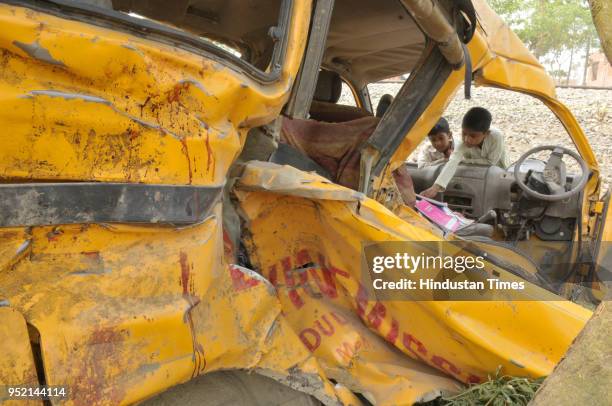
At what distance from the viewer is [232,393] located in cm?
175

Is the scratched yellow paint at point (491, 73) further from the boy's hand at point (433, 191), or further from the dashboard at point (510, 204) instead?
the boy's hand at point (433, 191)

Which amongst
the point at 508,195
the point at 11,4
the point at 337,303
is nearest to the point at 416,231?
the point at 337,303

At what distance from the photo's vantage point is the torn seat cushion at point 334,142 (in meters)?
2.99

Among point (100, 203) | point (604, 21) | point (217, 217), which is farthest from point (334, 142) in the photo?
point (604, 21)

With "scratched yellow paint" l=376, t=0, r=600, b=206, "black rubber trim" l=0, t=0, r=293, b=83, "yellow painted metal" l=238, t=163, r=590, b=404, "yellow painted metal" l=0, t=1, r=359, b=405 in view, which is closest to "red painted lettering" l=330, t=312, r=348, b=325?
"yellow painted metal" l=238, t=163, r=590, b=404

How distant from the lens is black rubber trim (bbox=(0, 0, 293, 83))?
1.24 metres

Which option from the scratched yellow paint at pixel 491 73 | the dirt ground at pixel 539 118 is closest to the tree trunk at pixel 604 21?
the scratched yellow paint at pixel 491 73

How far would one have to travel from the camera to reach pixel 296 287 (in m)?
2.25

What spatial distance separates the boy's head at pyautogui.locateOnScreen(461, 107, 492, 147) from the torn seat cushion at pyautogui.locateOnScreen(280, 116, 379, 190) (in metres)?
2.41

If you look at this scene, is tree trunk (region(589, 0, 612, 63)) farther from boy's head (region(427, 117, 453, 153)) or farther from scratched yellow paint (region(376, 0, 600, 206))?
boy's head (region(427, 117, 453, 153))

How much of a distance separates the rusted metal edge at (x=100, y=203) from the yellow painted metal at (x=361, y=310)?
529 mm

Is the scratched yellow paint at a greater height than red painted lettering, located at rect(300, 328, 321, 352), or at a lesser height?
greater

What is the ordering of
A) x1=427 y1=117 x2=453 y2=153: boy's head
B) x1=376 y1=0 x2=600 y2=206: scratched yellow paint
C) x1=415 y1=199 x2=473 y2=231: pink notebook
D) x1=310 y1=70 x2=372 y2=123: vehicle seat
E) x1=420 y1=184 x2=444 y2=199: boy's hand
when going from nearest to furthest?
x1=376 y1=0 x2=600 y2=206: scratched yellow paint < x1=310 y1=70 x2=372 y2=123: vehicle seat < x1=415 y1=199 x2=473 y2=231: pink notebook < x1=420 y1=184 x2=444 y2=199: boy's hand < x1=427 y1=117 x2=453 y2=153: boy's head

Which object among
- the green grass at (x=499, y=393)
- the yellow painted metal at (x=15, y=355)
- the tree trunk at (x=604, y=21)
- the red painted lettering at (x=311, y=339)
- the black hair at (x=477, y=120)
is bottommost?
the green grass at (x=499, y=393)
